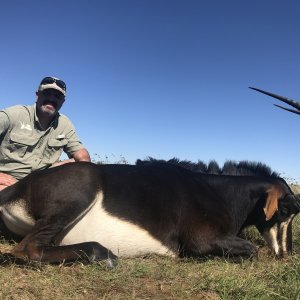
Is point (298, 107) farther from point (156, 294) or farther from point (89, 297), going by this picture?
point (89, 297)

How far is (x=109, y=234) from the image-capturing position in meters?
3.72

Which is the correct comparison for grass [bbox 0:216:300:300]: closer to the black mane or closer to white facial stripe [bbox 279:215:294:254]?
white facial stripe [bbox 279:215:294:254]

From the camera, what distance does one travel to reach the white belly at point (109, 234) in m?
3.68

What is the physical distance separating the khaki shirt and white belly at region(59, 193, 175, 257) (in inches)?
65.6

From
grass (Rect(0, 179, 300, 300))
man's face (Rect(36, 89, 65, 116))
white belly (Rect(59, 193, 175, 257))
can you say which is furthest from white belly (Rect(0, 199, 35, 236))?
man's face (Rect(36, 89, 65, 116))

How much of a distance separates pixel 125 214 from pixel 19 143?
193 centimetres

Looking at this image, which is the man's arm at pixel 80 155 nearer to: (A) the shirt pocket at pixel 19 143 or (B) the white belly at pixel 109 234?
(A) the shirt pocket at pixel 19 143

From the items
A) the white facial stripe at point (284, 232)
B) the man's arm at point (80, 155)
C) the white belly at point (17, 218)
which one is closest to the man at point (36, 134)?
the man's arm at point (80, 155)

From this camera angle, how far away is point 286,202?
424 centimetres

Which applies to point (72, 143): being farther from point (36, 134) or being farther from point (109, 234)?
point (109, 234)

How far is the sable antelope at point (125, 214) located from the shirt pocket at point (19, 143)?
120cm

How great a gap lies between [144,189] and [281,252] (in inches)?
56.7

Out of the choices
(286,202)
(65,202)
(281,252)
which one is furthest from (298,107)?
(65,202)

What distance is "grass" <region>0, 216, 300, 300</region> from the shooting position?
2590mm
